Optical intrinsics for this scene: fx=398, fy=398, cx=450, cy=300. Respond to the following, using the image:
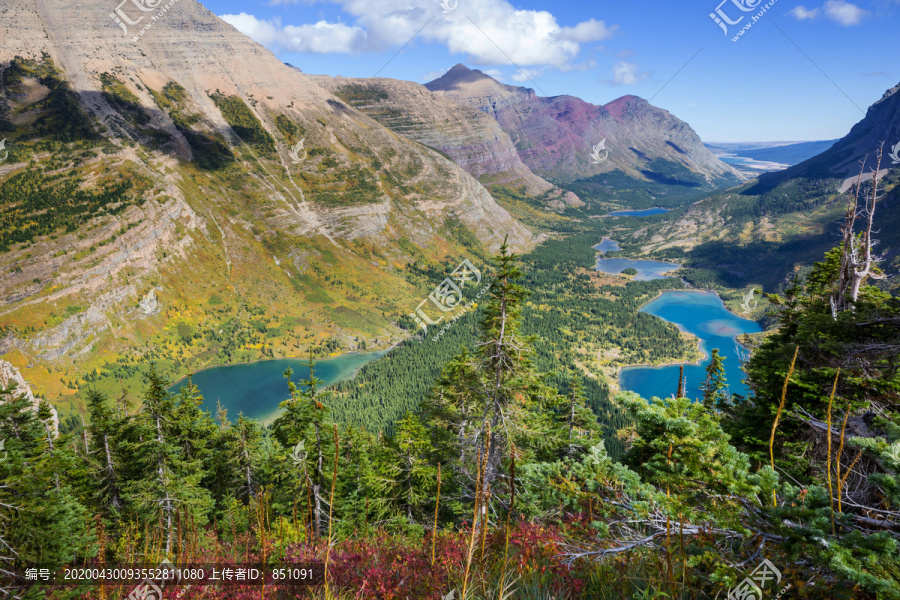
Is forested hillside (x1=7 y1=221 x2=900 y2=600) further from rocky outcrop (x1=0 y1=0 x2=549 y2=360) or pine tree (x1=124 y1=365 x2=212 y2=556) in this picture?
rocky outcrop (x1=0 y1=0 x2=549 y2=360)

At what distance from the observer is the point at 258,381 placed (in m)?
104

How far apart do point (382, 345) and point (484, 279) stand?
246ft

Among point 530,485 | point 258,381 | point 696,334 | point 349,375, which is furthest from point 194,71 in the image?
point 696,334

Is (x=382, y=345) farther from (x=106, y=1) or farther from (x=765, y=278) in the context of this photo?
(x=765, y=278)

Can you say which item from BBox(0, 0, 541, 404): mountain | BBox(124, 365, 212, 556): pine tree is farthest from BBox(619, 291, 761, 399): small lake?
BBox(124, 365, 212, 556): pine tree

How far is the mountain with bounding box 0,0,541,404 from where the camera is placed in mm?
101000

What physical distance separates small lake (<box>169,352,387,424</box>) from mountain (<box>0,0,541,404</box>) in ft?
16.4

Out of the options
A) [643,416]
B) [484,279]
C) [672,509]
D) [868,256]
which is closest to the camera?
[672,509]

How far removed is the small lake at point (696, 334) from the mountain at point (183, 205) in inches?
2977

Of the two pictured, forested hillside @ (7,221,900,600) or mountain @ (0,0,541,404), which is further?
mountain @ (0,0,541,404)

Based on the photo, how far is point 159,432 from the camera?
67.2ft

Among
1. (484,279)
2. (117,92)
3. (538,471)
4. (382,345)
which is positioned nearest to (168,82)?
(117,92)

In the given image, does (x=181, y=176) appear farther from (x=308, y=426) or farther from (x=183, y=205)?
(x=308, y=426)

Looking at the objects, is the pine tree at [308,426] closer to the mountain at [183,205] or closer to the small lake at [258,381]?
the small lake at [258,381]
